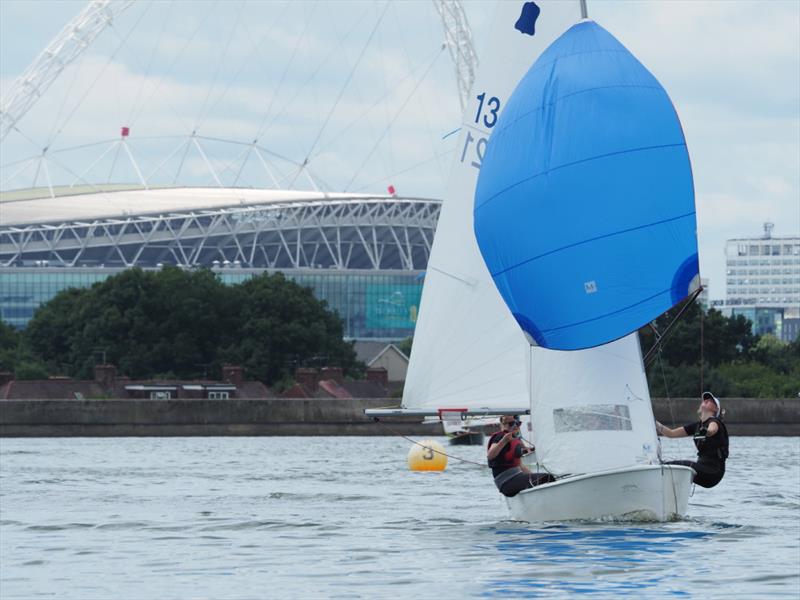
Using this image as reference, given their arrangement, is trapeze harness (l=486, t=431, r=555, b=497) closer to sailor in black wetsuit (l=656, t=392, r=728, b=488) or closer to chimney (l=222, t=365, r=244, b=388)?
sailor in black wetsuit (l=656, t=392, r=728, b=488)

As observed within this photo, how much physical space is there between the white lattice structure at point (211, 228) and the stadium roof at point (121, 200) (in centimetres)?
9

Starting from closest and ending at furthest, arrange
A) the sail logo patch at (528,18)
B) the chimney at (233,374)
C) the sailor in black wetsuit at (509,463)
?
the sailor in black wetsuit at (509,463)
the sail logo patch at (528,18)
the chimney at (233,374)

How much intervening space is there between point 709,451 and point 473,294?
5.23 metres

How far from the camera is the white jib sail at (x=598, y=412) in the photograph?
23.6 metres

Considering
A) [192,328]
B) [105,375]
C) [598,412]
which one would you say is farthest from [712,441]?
[192,328]

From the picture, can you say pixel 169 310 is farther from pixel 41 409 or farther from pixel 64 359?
pixel 41 409

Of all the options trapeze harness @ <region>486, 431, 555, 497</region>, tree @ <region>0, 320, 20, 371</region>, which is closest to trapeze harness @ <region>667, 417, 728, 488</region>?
trapeze harness @ <region>486, 431, 555, 497</region>

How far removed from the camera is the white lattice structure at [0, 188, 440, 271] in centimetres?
16388

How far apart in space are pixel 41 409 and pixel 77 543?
167ft

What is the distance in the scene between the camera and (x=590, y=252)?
23141mm

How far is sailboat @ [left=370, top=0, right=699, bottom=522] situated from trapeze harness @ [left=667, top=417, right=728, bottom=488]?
240mm

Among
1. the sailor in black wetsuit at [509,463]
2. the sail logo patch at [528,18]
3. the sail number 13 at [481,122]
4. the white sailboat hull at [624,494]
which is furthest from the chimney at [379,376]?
the white sailboat hull at [624,494]

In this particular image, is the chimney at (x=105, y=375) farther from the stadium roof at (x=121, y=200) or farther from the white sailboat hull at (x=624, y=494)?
the white sailboat hull at (x=624, y=494)

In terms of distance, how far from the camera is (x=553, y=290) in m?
23.3
